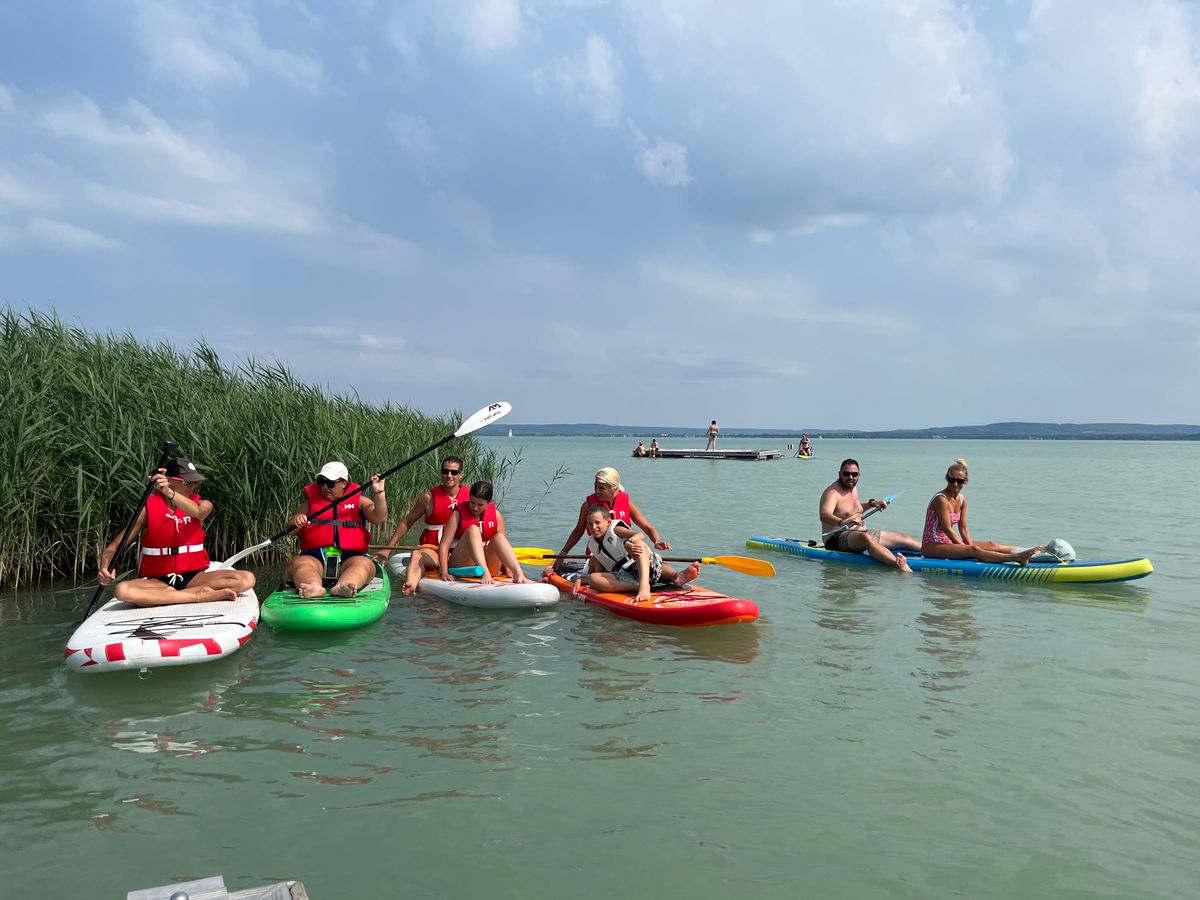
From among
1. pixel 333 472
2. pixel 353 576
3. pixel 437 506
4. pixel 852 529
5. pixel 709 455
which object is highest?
pixel 709 455

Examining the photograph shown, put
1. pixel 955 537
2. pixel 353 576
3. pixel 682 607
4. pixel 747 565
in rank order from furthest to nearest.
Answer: pixel 955 537 → pixel 747 565 → pixel 353 576 → pixel 682 607

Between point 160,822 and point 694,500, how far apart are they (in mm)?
17592

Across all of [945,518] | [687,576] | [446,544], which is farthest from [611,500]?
[945,518]

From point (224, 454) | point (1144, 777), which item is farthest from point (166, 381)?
point (1144, 777)

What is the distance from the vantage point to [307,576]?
691 cm

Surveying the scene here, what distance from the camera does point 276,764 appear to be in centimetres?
410

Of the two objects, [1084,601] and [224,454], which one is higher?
[224,454]

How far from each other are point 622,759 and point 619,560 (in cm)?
352

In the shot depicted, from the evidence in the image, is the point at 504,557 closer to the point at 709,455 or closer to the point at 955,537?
the point at 955,537

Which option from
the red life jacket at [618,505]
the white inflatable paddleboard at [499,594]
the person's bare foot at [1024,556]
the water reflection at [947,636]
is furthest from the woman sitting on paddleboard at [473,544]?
the person's bare foot at [1024,556]

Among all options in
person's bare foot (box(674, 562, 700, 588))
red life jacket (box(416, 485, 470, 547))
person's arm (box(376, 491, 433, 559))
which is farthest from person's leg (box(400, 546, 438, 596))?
person's bare foot (box(674, 562, 700, 588))

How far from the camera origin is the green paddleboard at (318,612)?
6406 mm

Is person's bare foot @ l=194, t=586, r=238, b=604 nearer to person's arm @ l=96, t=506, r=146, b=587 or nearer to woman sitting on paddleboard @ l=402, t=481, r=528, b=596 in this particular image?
person's arm @ l=96, t=506, r=146, b=587

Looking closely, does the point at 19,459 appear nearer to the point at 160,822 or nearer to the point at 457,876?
the point at 160,822
